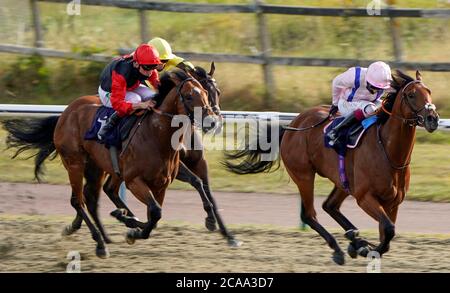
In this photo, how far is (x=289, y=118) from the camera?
34.7ft

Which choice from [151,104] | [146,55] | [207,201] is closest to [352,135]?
[207,201]

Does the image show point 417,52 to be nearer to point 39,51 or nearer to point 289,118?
point 289,118

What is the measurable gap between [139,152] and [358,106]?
180 cm

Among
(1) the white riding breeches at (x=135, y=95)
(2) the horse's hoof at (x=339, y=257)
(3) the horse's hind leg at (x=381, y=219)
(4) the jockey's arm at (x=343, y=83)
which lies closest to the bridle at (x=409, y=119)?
(3) the horse's hind leg at (x=381, y=219)

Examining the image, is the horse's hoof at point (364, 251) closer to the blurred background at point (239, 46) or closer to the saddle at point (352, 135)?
the saddle at point (352, 135)

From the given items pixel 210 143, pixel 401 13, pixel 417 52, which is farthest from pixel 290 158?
pixel 417 52

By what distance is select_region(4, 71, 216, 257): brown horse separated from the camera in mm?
8164

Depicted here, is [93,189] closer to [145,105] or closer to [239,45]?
[145,105]

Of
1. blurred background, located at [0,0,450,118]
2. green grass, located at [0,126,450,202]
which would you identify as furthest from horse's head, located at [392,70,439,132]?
blurred background, located at [0,0,450,118]

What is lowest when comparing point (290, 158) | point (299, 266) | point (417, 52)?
point (299, 266)

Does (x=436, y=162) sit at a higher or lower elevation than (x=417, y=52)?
lower

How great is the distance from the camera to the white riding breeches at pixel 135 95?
8758 millimetres
